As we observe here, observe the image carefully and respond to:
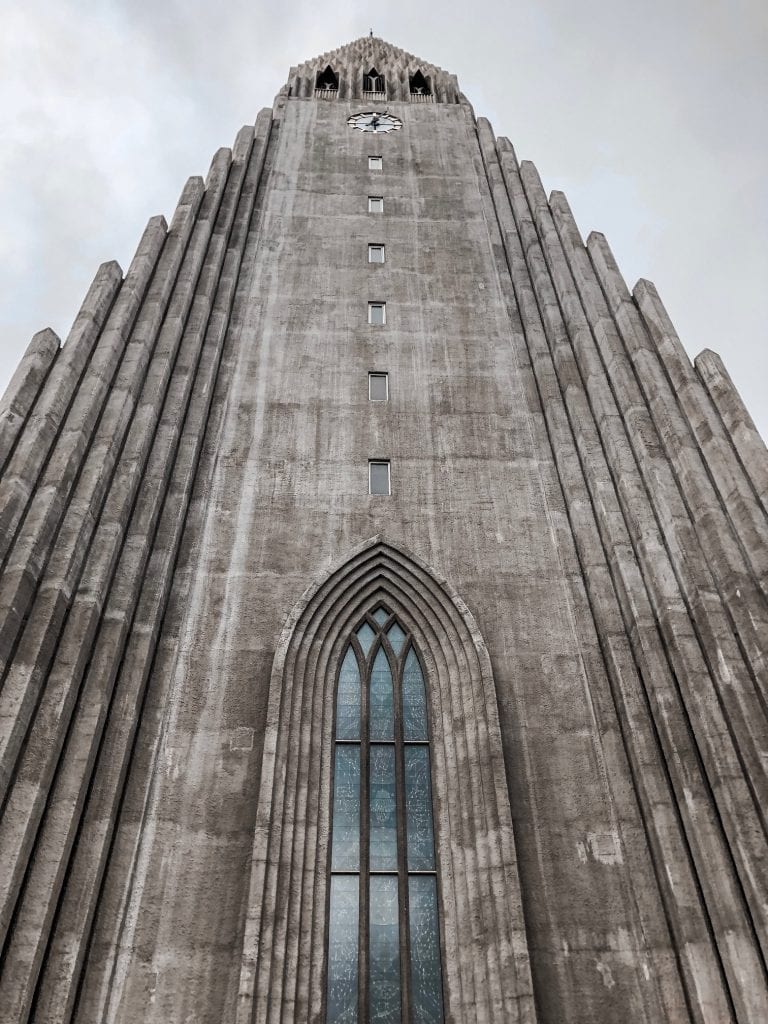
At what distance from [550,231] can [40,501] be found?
17.1 metres

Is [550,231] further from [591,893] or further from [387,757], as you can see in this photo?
[591,893]

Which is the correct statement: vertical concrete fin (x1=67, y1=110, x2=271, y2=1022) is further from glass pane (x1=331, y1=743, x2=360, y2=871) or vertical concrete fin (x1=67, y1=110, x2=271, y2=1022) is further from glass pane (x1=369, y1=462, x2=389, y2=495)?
glass pane (x1=369, y1=462, x2=389, y2=495)

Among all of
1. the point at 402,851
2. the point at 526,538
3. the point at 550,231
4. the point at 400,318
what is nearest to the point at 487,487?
the point at 526,538

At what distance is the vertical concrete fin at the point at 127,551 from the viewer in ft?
43.7

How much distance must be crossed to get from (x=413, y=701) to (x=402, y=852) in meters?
2.93

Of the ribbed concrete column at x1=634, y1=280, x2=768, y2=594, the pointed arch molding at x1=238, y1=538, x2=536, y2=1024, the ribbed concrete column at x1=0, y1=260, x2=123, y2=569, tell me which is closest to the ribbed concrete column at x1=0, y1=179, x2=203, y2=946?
the ribbed concrete column at x1=0, y1=260, x2=123, y2=569

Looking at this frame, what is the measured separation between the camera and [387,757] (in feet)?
53.7

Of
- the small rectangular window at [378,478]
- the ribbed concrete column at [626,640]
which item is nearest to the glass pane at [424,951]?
the ribbed concrete column at [626,640]

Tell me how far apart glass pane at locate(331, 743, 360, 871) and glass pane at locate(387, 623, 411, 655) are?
2233 mm

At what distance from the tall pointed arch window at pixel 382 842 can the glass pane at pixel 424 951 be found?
15mm

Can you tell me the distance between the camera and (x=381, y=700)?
56.3 feet

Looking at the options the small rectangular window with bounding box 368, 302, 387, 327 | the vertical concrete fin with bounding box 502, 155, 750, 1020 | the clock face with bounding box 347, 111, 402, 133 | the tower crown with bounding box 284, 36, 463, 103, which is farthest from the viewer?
the tower crown with bounding box 284, 36, 463, 103

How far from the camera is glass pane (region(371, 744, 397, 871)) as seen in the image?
15109 millimetres

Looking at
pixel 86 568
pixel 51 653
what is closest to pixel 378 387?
pixel 86 568
